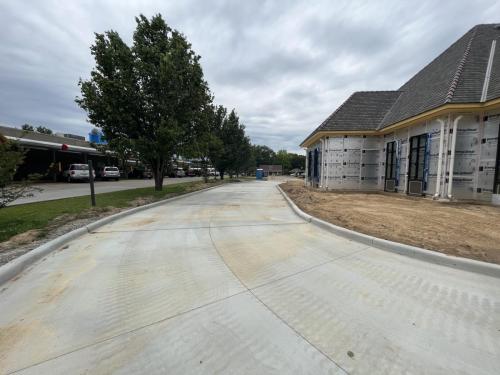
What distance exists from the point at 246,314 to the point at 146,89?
1341 centimetres

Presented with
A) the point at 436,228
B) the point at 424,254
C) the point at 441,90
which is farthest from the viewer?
the point at 441,90

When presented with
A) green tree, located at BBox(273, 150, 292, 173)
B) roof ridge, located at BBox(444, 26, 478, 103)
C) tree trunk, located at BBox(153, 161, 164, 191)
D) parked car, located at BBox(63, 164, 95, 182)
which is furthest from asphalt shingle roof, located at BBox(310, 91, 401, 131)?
green tree, located at BBox(273, 150, 292, 173)

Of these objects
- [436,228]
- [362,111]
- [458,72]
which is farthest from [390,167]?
[436,228]

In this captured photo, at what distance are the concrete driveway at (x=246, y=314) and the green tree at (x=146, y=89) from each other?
9434mm

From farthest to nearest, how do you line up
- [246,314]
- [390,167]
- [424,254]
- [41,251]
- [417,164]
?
[390,167]
[417,164]
[41,251]
[424,254]
[246,314]

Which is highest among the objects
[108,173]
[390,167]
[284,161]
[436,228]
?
[284,161]

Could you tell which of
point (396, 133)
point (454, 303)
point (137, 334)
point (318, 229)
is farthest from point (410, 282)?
point (396, 133)

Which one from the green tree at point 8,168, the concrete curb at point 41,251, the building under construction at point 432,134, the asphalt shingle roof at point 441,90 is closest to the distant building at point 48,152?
the green tree at point 8,168

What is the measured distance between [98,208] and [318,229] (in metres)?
7.73

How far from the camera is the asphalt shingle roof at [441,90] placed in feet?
37.2

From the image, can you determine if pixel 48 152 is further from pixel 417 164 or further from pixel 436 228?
pixel 436 228

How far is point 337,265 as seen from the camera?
160 inches

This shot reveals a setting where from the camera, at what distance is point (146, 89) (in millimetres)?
12969

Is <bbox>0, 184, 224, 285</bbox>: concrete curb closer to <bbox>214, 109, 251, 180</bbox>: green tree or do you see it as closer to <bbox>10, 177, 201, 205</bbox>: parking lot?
<bbox>10, 177, 201, 205</bbox>: parking lot
